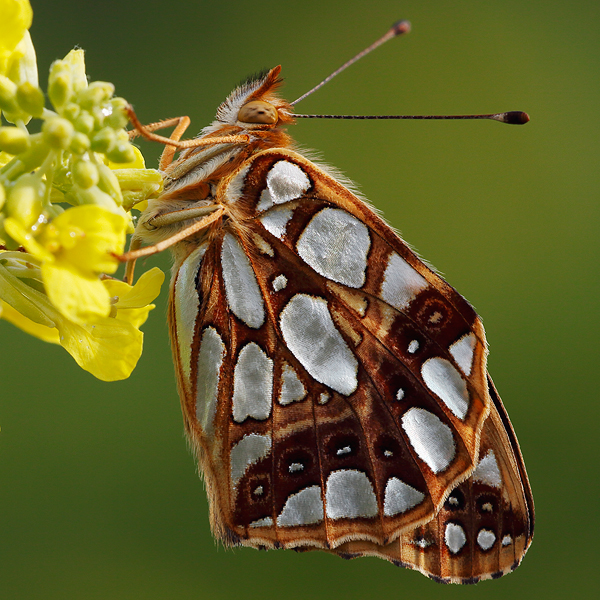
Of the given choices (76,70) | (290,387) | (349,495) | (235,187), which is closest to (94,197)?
(76,70)

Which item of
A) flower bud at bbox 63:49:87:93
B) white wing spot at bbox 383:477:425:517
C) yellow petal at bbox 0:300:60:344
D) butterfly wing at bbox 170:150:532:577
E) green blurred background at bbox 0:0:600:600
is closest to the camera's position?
flower bud at bbox 63:49:87:93

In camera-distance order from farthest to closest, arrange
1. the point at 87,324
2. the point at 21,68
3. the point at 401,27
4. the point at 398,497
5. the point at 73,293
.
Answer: the point at 398,497, the point at 401,27, the point at 87,324, the point at 21,68, the point at 73,293

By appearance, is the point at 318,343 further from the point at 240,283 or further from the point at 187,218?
the point at 187,218

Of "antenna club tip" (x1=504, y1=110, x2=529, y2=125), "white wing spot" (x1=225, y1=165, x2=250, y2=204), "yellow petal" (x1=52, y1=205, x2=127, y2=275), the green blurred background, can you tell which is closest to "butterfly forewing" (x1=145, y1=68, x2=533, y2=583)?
"white wing spot" (x1=225, y1=165, x2=250, y2=204)

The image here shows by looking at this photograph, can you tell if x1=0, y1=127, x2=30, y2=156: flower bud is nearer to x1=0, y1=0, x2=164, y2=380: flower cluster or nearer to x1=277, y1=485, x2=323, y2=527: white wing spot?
x1=0, y1=0, x2=164, y2=380: flower cluster

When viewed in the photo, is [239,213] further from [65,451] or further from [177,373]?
[65,451]

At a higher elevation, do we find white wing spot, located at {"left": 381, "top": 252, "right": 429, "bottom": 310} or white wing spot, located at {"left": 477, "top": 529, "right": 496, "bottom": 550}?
white wing spot, located at {"left": 381, "top": 252, "right": 429, "bottom": 310}

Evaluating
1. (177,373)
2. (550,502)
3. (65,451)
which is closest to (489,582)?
(550,502)

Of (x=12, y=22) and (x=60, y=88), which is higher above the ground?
(x=12, y=22)
